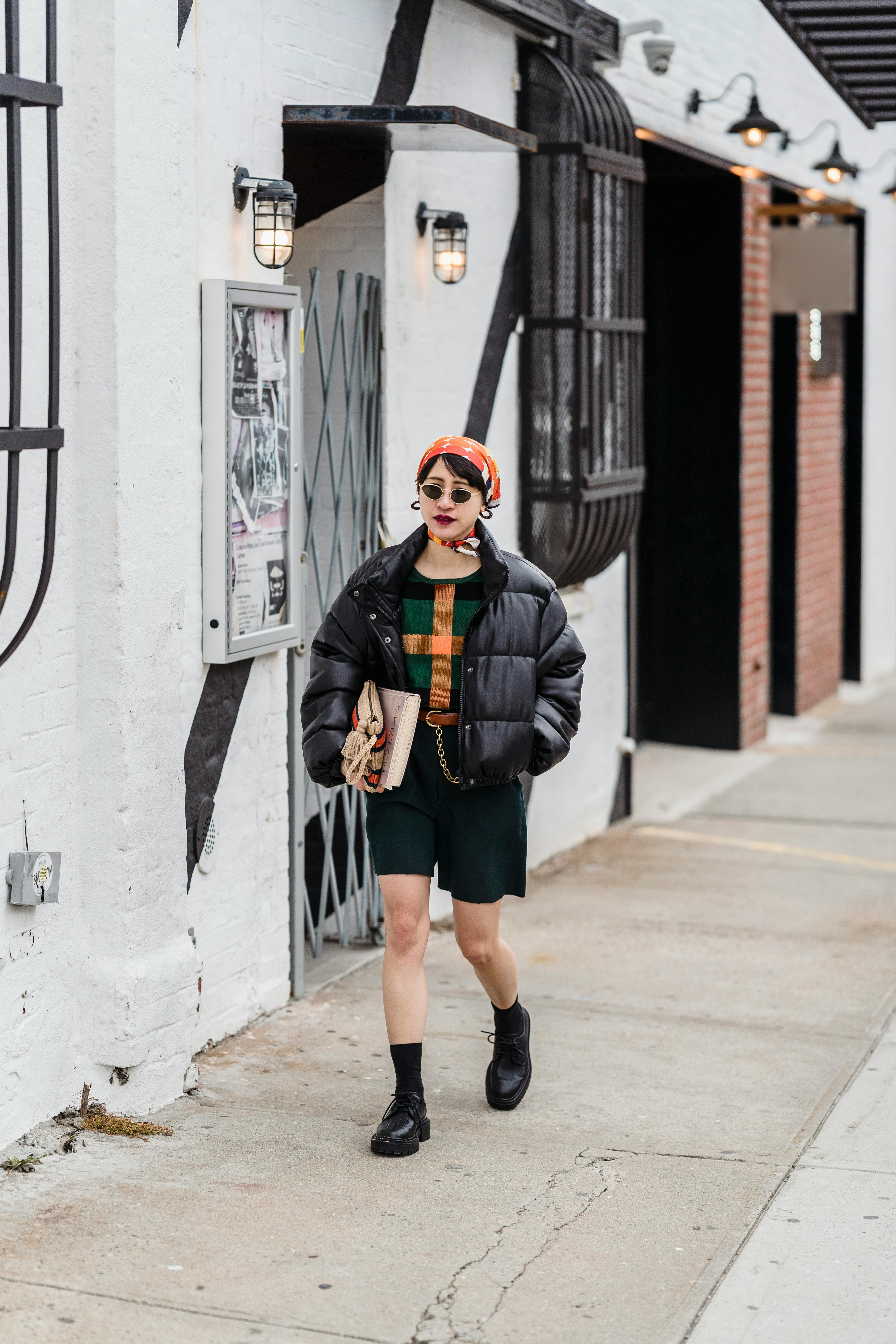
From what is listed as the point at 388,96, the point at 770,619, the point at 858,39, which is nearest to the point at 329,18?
the point at 388,96

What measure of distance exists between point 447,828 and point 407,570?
0.70 meters

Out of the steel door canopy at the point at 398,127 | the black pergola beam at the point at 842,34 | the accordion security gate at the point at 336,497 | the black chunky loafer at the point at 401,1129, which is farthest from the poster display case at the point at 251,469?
the black pergola beam at the point at 842,34

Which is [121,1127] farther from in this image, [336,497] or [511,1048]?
[336,497]

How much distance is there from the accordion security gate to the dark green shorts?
1371 mm

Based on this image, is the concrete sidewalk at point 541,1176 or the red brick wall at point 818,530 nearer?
the concrete sidewalk at point 541,1176

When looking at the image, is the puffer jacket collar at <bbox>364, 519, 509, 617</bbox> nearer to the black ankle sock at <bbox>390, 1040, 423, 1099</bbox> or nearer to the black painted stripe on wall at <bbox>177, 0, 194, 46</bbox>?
the black ankle sock at <bbox>390, 1040, 423, 1099</bbox>

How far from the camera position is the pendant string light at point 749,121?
32.1ft

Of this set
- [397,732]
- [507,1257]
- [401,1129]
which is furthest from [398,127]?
[507,1257]

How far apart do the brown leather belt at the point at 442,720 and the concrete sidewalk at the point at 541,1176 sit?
Answer: 3.73ft

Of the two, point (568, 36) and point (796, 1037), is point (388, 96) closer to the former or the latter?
point (568, 36)

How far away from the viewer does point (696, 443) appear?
11.2 meters

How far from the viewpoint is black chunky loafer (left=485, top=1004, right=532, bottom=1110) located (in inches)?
199

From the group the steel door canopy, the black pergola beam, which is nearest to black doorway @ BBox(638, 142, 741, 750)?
the black pergola beam

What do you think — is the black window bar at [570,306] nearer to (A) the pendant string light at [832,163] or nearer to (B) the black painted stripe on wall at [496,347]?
(B) the black painted stripe on wall at [496,347]
